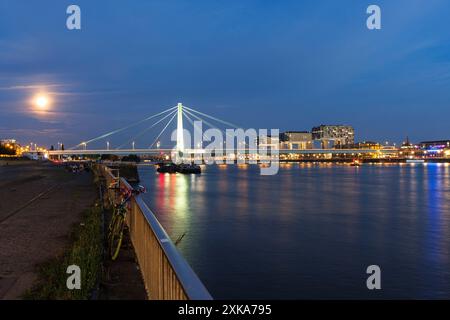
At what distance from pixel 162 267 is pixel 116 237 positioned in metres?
4.22

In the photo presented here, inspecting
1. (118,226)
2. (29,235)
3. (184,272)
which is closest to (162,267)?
(184,272)

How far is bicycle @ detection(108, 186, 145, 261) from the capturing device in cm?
834

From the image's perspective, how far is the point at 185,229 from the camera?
24047 mm

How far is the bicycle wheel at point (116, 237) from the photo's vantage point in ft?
26.9

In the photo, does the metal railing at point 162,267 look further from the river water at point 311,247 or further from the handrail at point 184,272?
the river water at point 311,247

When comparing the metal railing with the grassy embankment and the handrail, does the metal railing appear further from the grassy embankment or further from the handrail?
the grassy embankment

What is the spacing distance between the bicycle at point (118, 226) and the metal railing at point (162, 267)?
84cm

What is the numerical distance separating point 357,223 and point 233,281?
14.7 m

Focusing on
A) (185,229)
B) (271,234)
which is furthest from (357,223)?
(185,229)

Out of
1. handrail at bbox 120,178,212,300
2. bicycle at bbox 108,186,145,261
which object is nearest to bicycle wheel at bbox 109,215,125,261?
bicycle at bbox 108,186,145,261

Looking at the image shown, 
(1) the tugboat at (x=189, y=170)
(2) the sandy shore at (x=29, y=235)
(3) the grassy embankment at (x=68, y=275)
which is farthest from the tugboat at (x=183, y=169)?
(3) the grassy embankment at (x=68, y=275)

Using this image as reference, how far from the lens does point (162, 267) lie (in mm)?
4875

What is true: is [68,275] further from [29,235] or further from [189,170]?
[189,170]
